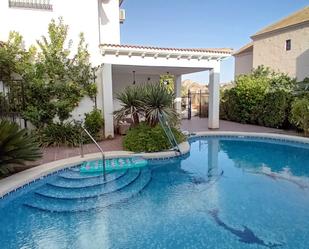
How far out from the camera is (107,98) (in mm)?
13773

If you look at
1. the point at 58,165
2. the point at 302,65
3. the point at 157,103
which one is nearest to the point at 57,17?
the point at 157,103

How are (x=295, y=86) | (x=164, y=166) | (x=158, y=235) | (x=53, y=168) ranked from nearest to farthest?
(x=158, y=235) < (x=53, y=168) < (x=164, y=166) < (x=295, y=86)

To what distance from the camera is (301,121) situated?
48.1 ft

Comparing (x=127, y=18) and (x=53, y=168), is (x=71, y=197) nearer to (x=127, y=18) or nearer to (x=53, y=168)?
(x=53, y=168)

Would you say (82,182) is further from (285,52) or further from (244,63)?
(244,63)

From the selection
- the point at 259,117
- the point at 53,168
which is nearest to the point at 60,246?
the point at 53,168

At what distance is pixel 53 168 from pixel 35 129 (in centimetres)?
471

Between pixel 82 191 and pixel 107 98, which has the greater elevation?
pixel 107 98

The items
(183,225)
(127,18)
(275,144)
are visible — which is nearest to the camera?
(183,225)

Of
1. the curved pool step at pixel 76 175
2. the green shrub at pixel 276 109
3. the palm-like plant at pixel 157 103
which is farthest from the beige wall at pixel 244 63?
A: the curved pool step at pixel 76 175

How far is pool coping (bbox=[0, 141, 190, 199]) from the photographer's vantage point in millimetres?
7762

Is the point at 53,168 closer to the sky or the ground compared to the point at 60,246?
closer to the sky

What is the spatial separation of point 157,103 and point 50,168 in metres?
5.48

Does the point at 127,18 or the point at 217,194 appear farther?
the point at 127,18
